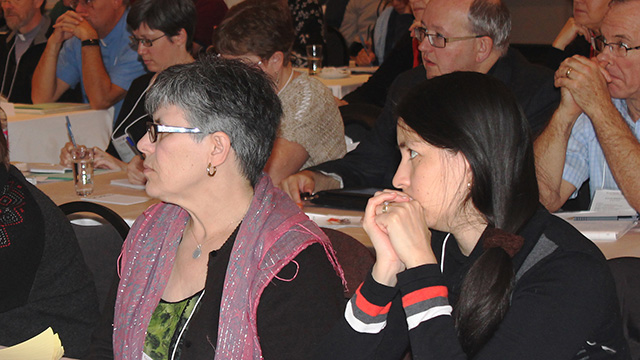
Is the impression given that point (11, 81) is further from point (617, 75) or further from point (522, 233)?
point (522, 233)

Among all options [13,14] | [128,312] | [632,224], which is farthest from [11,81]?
[632,224]

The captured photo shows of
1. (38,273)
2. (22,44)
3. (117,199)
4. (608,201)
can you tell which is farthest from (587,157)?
(22,44)

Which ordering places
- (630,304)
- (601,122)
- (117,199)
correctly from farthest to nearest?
1. (117,199)
2. (601,122)
3. (630,304)

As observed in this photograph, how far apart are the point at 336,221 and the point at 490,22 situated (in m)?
1.26

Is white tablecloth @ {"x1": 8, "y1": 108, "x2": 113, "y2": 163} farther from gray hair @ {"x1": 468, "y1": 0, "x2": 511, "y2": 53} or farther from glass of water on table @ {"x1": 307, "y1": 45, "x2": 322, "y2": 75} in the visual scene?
gray hair @ {"x1": 468, "y1": 0, "x2": 511, "y2": 53}

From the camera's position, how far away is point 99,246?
2336 millimetres

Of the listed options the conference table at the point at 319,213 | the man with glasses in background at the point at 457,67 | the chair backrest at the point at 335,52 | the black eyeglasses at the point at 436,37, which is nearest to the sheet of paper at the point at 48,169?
the conference table at the point at 319,213

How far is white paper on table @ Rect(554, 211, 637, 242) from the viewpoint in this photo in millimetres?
2230

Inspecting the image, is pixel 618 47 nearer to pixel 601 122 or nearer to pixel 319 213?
pixel 601 122

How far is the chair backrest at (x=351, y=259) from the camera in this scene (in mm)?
1718

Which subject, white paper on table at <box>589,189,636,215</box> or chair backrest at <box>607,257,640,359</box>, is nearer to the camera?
chair backrest at <box>607,257,640,359</box>

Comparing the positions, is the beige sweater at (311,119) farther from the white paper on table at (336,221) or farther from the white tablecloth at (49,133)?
the white tablecloth at (49,133)

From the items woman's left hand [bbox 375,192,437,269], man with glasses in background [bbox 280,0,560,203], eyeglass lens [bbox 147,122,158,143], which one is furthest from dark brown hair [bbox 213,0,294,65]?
woman's left hand [bbox 375,192,437,269]

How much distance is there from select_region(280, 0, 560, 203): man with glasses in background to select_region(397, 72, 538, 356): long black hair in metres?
1.54
